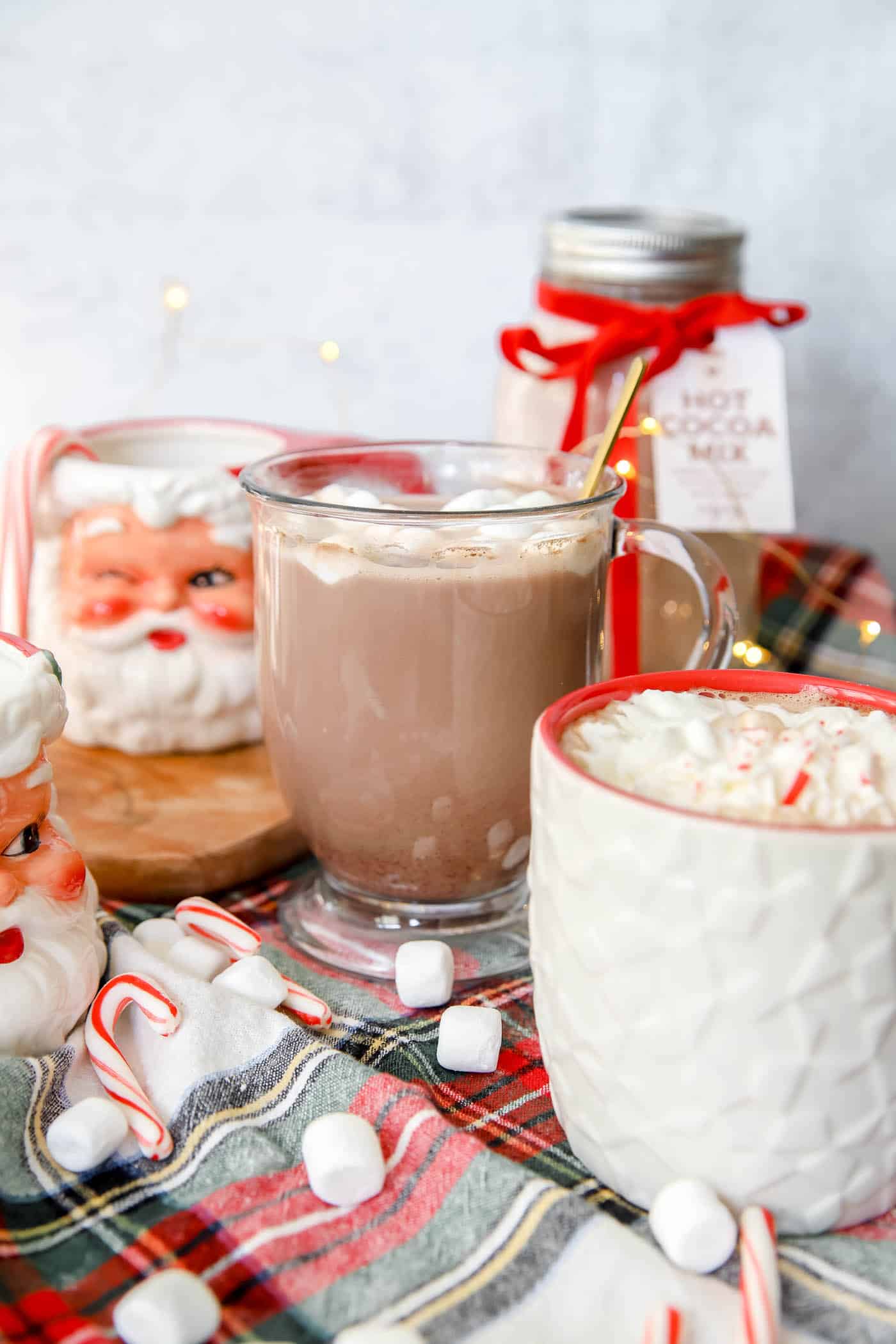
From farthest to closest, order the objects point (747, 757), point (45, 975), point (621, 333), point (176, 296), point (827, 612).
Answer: point (827, 612), point (176, 296), point (621, 333), point (45, 975), point (747, 757)

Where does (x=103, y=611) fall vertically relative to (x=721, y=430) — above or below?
below

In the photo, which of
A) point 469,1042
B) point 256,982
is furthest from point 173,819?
point 469,1042

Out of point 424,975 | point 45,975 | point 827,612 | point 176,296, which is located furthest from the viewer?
point 827,612

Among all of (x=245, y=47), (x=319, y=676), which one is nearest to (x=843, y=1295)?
(x=319, y=676)

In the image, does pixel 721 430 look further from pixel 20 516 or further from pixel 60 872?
pixel 60 872

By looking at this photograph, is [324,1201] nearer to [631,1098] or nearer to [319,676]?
[631,1098]

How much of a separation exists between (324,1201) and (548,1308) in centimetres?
14

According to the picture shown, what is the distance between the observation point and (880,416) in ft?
6.01

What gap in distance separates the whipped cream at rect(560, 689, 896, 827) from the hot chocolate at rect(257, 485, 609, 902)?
159 millimetres

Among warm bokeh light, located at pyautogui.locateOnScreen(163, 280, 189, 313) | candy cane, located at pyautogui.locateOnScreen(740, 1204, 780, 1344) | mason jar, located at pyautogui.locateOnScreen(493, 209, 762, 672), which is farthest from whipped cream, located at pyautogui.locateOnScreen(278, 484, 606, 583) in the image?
warm bokeh light, located at pyautogui.locateOnScreen(163, 280, 189, 313)

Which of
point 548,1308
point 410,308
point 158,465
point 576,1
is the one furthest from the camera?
point 410,308

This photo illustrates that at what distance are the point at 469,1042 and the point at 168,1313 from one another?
0.30 meters

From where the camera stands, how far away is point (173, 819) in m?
1.16

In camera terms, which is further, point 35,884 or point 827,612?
point 827,612
